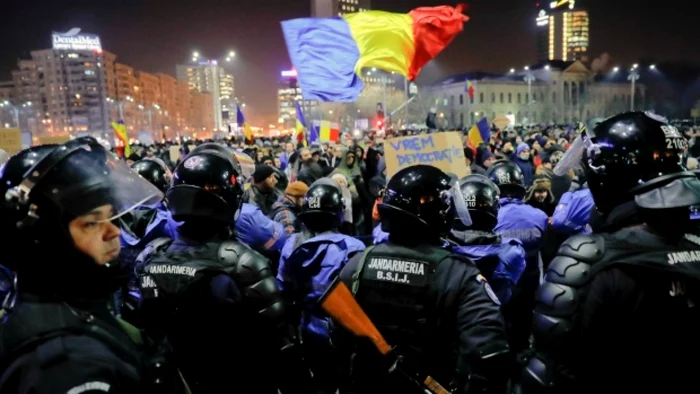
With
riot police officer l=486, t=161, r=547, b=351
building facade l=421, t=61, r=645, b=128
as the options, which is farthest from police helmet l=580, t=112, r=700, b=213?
building facade l=421, t=61, r=645, b=128

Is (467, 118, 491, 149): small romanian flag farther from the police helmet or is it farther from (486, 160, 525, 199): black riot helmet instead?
the police helmet

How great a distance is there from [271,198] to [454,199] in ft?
17.7

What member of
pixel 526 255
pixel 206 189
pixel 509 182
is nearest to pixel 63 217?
pixel 206 189

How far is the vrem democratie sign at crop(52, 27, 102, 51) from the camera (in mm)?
117250

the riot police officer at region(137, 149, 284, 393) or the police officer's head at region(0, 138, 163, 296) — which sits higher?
the police officer's head at region(0, 138, 163, 296)

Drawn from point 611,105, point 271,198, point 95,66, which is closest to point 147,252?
point 271,198

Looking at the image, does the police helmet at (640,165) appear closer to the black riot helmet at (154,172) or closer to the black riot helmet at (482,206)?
the black riot helmet at (482,206)

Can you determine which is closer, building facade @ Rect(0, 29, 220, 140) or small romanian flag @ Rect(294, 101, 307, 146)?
small romanian flag @ Rect(294, 101, 307, 146)

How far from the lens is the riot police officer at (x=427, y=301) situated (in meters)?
2.79

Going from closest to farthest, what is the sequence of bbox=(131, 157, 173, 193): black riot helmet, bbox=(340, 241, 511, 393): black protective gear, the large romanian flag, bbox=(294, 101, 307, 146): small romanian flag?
bbox=(340, 241, 511, 393): black protective gear
bbox=(131, 157, 173, 193): black riot helmet
the large romanian flag
bbox=(294, 101, 307, 146): small romanian flag

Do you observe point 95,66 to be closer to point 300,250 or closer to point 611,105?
point 611,105

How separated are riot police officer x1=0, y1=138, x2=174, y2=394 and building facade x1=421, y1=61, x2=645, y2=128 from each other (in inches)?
3936

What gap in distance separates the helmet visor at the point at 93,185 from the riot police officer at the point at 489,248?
2.96 meters

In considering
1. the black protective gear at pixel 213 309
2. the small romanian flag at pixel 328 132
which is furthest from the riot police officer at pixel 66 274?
the small romanian flag at pixel 328 132
